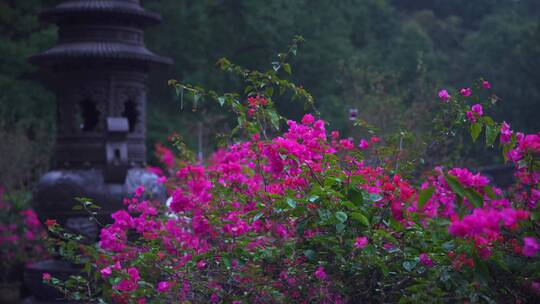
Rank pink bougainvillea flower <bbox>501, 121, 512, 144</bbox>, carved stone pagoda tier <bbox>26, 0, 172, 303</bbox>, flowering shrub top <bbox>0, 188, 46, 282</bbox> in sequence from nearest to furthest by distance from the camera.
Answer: pink bougainvillea flower <bbox>501, 121, 512, 144</bbox> < carved stone pagoda tier <bbox>26, 0, 172, 303</bbox> < flowering shrub top <bbox>0, 188, 46, 282</bbox>

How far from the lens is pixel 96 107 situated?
7.94 m

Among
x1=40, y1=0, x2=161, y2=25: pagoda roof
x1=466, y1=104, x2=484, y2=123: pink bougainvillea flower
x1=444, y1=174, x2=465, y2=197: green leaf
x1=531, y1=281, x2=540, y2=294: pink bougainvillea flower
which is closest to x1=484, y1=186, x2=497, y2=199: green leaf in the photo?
x1=444, y1=174, x2=465, y2=197: green leaf

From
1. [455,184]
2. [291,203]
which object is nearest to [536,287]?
[455,184]

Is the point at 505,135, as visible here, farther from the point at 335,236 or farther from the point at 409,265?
the point at 335,236

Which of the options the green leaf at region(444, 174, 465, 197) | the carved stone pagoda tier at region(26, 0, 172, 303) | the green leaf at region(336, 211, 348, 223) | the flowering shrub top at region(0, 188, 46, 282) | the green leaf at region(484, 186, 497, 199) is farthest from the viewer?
the flowering shrub top at region(0, 188, 46, 282)

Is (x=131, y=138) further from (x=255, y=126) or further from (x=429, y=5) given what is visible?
(x=429, y=5)

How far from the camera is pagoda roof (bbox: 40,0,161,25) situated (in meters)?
7.89

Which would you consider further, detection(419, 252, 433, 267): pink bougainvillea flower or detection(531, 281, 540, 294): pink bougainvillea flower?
detection(419, 252, 433, 267): pink bougainvillea flower

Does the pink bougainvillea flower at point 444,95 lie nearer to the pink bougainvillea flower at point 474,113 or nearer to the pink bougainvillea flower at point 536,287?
the pink bougainvillea flower at point 474,113

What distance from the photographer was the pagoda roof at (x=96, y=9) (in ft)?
25.9

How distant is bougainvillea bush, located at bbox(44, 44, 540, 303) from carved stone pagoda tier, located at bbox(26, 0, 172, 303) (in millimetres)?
3676

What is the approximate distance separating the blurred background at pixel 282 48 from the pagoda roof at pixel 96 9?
480 cm

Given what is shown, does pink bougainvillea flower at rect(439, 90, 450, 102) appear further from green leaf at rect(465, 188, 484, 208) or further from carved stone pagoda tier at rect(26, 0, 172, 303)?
carved stone pagoda tier at rect(26, 0, 172, 303)

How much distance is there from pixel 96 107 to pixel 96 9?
1.15m
